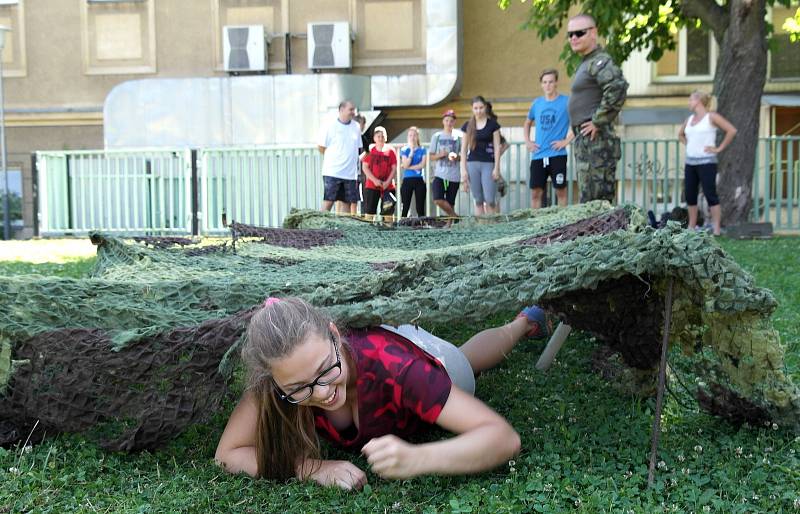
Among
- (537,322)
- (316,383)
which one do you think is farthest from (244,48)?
(316,383)

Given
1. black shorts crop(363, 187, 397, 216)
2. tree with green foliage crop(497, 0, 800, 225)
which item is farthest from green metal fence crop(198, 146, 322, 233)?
tree with green foliage crop(497, 0, 800, 225)

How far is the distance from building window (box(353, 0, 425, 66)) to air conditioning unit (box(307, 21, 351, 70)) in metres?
0.46

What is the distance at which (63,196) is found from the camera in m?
12.5

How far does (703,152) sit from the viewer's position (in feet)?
30.2

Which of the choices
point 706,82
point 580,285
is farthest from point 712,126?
point 580,285

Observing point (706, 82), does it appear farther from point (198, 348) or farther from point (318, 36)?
point (198, 348)

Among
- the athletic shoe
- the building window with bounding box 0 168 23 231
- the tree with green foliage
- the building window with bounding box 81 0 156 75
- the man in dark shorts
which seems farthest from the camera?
the building window with bounding box 0 168 23 231

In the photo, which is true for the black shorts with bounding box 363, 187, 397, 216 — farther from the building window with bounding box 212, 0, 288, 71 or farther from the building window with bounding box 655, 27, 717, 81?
the building window with bounding box 655, 27, 717, 81

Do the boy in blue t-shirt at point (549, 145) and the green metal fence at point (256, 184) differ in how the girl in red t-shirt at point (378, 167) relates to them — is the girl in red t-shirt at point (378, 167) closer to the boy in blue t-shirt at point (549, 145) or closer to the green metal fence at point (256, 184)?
the green metal fence at point (256, 184)

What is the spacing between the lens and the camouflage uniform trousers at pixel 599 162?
634 cm

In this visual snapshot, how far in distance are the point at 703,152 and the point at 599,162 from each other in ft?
11.0

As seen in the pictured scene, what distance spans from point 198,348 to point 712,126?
8.10 meters

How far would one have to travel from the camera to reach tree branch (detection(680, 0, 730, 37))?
10.1 metres

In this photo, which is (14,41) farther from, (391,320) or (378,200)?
(391,320)
